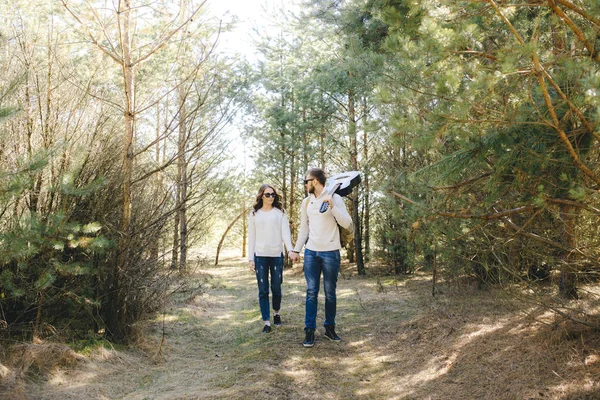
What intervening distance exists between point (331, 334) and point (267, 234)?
1.53 metres

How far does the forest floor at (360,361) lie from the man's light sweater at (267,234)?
3.55ft

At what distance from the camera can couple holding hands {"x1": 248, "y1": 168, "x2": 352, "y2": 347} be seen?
211 inches

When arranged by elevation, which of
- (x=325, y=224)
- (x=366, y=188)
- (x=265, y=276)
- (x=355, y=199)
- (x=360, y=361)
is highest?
(x=366, y=188)

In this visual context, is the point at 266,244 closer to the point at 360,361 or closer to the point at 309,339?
the point at 309,339

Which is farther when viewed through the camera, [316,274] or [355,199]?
[355,199]

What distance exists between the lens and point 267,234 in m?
6.20

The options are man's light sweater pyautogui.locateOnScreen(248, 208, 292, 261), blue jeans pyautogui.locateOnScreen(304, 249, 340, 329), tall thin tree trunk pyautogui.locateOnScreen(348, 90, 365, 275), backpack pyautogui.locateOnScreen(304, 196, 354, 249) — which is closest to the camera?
blue jeans pyautogui.locateOnScreen(304, 249, 340, 329)

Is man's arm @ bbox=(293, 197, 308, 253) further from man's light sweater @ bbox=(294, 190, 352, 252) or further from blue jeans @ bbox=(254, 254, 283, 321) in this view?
blue jeans @ bbox=(254, 254, 283, 321)

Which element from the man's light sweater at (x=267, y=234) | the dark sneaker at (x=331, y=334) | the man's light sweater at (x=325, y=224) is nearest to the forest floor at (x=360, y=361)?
the dark sneaker at (x=331, y=334)

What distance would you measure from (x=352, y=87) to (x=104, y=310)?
9.42 metres

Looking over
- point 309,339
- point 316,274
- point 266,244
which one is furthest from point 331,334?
point 266,244

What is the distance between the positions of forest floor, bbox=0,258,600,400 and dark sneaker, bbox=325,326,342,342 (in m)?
0.09

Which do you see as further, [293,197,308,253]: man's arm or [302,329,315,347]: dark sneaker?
[293,197,308,253]: man's arm

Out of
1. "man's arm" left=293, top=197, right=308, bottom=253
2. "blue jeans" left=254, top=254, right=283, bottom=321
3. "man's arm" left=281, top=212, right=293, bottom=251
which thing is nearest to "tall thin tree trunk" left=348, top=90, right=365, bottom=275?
"man's arm" left=281, top=212, right=293, bottom=251
